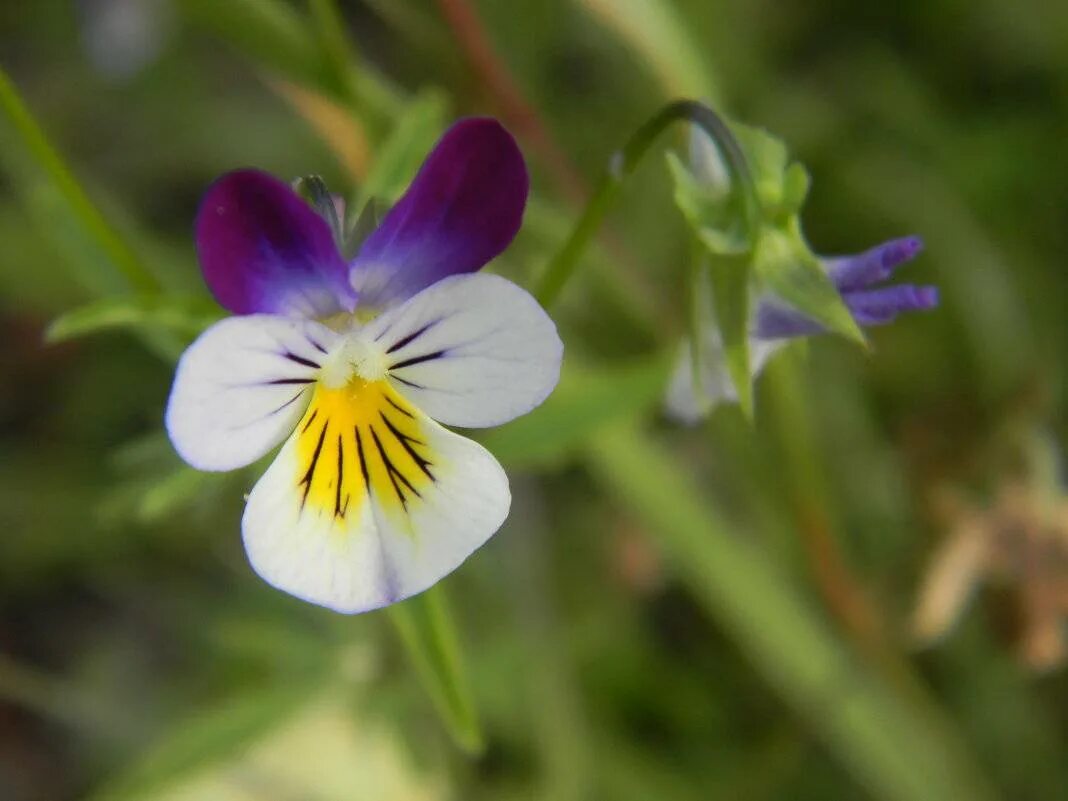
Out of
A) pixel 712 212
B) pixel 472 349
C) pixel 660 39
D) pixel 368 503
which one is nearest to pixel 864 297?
pixel 712 212

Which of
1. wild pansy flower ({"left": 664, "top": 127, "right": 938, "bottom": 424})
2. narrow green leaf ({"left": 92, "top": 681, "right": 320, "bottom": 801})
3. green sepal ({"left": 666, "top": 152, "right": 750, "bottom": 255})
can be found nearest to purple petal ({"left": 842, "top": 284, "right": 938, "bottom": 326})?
wild pansy flower ({"left": 664, "top": 127, "right": 938, "bottom": 424})

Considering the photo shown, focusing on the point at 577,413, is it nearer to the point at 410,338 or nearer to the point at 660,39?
the point at 410,338

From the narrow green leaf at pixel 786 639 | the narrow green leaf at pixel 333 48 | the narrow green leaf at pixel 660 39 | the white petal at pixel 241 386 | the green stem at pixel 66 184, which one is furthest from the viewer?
the narrow green leaf at pixel 786 639

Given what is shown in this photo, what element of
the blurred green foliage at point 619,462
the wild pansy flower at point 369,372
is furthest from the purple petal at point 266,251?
the blurred green foliage at point 619,462

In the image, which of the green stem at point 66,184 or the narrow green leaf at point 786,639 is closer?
the green stem at point 66,184

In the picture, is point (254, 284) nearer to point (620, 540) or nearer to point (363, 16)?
point (620, 540)

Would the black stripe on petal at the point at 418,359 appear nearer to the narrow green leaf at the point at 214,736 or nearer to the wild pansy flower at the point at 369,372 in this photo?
the wild pansy flower at the point at 369,372

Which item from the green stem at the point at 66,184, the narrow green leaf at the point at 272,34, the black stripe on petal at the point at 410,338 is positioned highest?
the narrow green leaf at the point at 272,34
